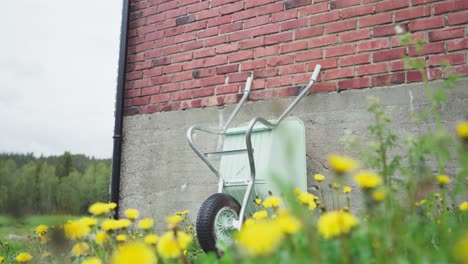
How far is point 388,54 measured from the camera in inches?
102

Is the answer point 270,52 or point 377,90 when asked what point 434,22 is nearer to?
point 377,90

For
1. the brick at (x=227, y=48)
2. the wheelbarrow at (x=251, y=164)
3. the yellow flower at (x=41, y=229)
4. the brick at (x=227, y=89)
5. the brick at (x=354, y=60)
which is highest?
the brick at (x=227, y=48)

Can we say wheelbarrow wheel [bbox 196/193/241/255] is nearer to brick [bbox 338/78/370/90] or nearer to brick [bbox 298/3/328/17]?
brick [bbox 338/78/370/90]

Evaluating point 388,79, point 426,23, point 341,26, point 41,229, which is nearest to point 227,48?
point 341,26

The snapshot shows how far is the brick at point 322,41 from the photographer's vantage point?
110 inches

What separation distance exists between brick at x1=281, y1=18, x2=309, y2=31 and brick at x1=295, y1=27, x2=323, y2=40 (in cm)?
4

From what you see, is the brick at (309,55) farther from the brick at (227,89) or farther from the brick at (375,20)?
the brick at (227,89)

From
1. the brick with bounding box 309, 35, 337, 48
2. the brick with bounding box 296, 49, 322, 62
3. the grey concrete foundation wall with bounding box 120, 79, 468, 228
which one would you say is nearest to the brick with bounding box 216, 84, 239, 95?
the grey concrete foundation wall with bounding box 120, 79, 468, 228

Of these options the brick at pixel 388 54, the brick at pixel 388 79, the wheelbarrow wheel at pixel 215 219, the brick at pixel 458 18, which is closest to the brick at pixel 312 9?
the brick at pixel 388 54

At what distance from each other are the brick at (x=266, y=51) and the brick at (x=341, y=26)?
0.37 metres

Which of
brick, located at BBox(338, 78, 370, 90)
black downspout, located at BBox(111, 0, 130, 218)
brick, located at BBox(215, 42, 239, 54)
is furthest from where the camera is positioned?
black downspout, located at BBox(111, 0, 130, 218)

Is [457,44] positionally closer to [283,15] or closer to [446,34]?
[446,34]

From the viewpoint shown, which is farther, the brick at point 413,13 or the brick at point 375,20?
the brick at point 375,20

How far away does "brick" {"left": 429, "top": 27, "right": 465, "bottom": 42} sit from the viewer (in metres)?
2.41
